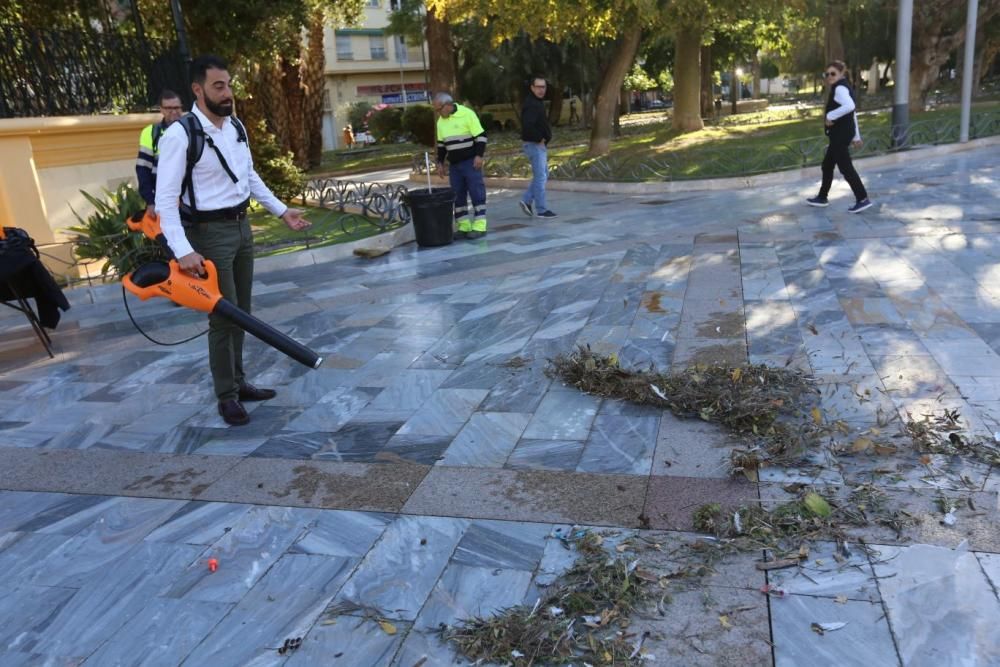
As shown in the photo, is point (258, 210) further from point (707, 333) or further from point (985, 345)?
point (985, 345)

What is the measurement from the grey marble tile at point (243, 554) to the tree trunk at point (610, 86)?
1643 centimetres

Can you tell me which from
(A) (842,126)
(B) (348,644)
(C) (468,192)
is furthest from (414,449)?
(A) (842,126)

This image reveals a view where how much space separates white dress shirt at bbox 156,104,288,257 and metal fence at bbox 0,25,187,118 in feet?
21.8

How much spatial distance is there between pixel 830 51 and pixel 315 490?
1367 inches

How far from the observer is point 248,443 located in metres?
4.69

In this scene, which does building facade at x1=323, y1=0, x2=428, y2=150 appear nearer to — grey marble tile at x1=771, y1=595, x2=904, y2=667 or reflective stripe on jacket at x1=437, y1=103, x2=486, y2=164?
reflective stripe on jacket at x1=437, y1=103, x2=486, y2=164

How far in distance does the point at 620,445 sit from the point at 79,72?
9683 mm

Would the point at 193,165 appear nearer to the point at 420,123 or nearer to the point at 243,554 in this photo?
the point at 243,554

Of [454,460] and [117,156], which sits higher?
[117,156]

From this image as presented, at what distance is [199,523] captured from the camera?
3.79m

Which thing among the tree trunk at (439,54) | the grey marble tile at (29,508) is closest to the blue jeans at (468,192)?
the grey marble tile at (29,508)

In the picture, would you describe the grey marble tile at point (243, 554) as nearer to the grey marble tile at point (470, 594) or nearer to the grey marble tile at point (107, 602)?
the grey marble tile at point (107, 602)

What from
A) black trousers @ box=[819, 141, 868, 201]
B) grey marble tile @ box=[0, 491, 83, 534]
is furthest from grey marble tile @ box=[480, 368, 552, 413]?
black trousers @ box=[819, 141, 868, 201]

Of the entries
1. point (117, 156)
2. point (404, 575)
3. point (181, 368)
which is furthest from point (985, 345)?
point (117, 156)
